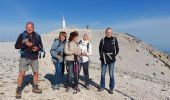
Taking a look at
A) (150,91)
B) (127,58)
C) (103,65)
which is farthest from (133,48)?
(103,65)

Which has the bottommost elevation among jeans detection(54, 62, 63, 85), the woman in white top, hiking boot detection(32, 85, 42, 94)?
hiking boot detection(32, 85, 42, 94)

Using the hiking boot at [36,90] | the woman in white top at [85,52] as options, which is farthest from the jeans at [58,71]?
the woman in white top at [85,52]

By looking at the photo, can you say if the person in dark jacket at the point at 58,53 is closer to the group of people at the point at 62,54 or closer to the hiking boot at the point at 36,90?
the group of people at the point at 62,54

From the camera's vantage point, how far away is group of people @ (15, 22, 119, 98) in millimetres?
12742

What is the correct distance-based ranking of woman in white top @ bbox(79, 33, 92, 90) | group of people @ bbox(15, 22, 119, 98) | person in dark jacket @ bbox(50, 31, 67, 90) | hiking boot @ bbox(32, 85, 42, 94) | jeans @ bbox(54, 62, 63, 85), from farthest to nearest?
woman in white top @ bbox(79, 33, 92, 90) < jeans @ bbox(54, 62, 63, 85) < person in dark jacket @ bbox(50, 31, 67, 90) < hiking boot @ bbox(32, 85, 42, 94) < group of people @ bbox(15, 22, 119, 98)

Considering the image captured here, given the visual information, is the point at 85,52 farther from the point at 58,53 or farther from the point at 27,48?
the point at 27,48

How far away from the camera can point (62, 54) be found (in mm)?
13875

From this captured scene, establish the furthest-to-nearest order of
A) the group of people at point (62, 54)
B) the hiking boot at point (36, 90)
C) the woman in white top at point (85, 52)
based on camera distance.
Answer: the woman in white top at point (85, 52)
the hiking boot at point (36, 90)
the group of people at point (62, 54)

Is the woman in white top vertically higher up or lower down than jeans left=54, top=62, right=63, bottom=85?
higher up

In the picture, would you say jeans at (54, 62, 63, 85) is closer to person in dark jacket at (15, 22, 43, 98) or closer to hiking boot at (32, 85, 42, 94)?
hiking boot at (32, 85, 42, 94)

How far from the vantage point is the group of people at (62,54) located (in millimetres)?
12742

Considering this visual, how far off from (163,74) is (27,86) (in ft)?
77.4

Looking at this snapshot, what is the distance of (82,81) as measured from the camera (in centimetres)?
1616

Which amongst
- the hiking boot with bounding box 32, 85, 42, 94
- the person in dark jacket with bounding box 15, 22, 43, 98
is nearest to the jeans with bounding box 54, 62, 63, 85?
the hiking boot with bounding box 32, 85, 42, 94
